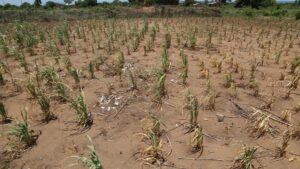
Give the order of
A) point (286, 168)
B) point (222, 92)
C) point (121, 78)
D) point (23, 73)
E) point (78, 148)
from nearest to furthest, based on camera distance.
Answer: point (286, 168)
point (78, 148)
point (222, 92)
point (121, 78)
point (23, 73)

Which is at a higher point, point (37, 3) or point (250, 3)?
point (37, 3)

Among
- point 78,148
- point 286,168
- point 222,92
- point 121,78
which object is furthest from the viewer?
point 121,78

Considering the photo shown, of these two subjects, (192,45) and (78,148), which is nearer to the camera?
(78,148)

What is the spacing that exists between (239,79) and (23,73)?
3.85 metres

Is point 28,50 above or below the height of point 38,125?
above

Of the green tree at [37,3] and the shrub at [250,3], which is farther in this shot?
the green tree at [37,3]

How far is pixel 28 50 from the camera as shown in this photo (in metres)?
6.82

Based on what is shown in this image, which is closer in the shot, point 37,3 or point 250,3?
point 250,3

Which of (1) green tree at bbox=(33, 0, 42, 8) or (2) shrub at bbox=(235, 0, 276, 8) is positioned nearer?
(2) shrub at bbox=(235, 0, 276, 8)

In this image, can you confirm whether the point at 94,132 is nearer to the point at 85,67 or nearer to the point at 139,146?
the point at 139,146

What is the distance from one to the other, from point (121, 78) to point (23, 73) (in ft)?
6.07

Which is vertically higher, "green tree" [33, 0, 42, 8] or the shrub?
"green tree" [33, 0, 42, 8]

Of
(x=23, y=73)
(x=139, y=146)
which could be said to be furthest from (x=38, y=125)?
(x=23, y=73)

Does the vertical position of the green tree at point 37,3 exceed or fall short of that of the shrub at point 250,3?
it exceeds it
